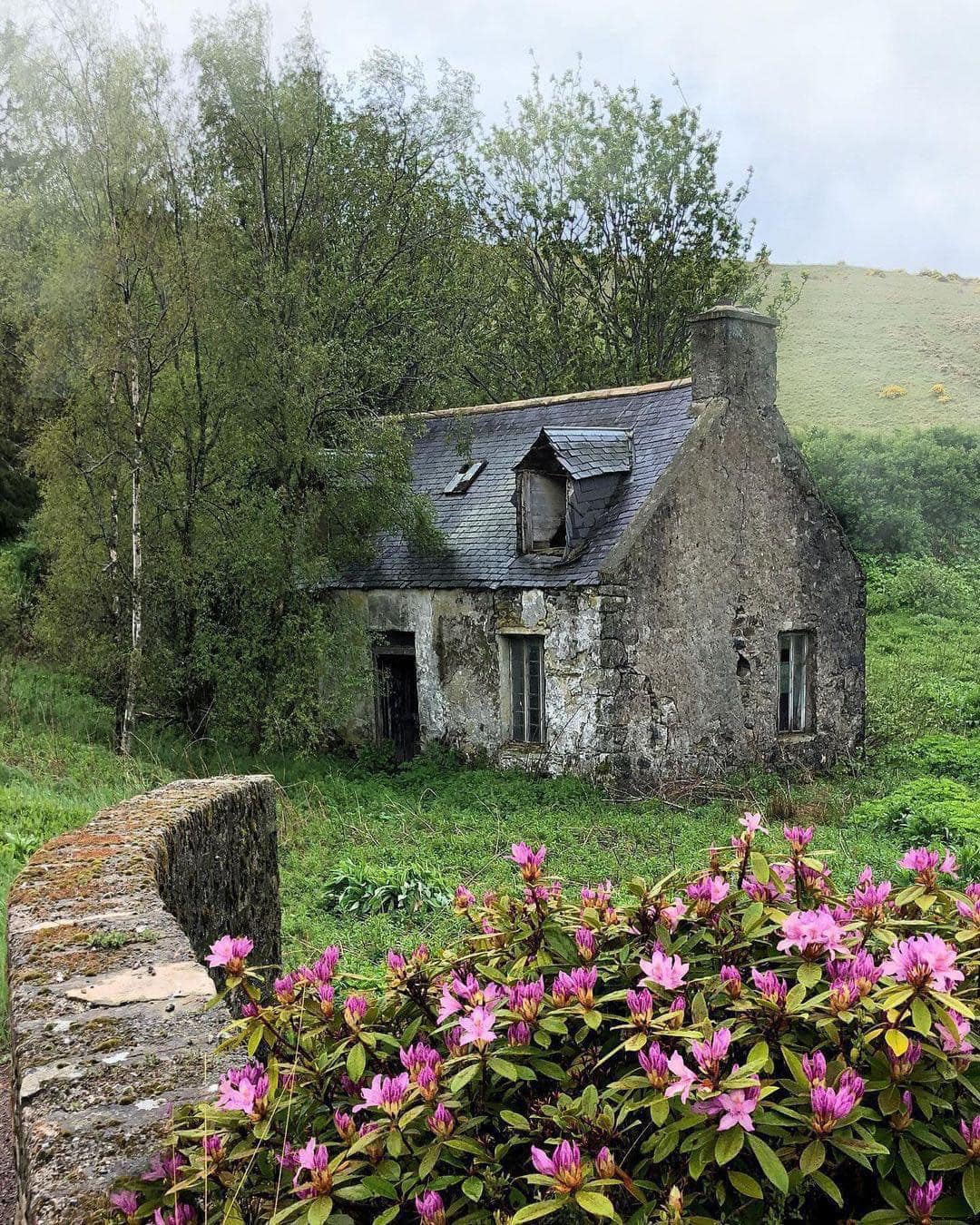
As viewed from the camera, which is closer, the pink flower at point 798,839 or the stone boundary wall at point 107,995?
the stone boundary wall at point 107,995

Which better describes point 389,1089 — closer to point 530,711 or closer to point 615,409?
point 530,711

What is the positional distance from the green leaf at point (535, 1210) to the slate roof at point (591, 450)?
1508cm

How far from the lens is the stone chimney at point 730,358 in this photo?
56.4 ft

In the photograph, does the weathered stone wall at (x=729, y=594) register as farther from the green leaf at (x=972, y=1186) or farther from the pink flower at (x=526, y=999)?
the green leaf at (x=972, y=1186)

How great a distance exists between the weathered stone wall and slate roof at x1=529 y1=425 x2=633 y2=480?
120 cm

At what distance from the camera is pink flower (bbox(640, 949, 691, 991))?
2.17 meters

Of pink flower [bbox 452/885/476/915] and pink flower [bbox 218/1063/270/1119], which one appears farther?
pink flower [bbox 452/885/476/915]

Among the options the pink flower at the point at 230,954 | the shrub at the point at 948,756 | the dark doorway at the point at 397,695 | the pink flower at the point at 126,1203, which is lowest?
the shrub at the point at 948,756

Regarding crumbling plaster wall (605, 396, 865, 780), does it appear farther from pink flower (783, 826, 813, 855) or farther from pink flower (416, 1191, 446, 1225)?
pink flower (416, 1191, 446, 1225)

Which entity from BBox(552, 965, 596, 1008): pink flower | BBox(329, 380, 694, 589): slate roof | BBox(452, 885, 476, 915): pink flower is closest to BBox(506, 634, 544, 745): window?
BBox(329, 380, 694, 589): slate roof

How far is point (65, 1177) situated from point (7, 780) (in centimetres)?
1051

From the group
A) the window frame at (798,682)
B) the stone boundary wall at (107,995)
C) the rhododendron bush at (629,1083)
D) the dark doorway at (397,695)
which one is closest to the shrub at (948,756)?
the window frame at (798,682)

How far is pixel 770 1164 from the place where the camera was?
1.77 metres

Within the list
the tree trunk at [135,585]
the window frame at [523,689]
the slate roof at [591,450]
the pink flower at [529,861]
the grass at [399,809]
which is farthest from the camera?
the window frame at [523,689]
